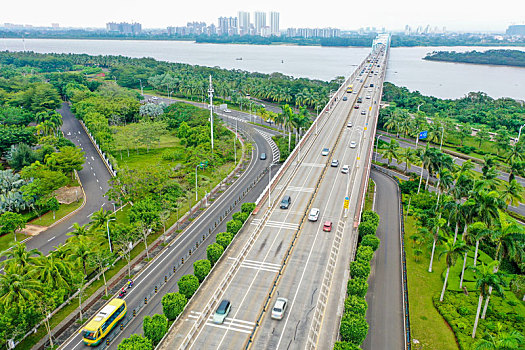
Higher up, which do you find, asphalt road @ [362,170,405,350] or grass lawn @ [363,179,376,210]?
grass lawn @ [363,179,376,210]

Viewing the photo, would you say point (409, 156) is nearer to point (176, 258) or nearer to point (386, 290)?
point (386, 290)

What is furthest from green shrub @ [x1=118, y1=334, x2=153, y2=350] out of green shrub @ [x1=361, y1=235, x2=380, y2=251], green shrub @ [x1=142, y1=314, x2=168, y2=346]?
green shrub @ [x1=361, y1=235, x2=380, y2=251]

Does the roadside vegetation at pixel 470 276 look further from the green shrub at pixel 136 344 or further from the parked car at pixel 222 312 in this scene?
the green shrub at pixel 136 344

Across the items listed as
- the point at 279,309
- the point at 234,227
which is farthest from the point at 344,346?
the point at 234,227

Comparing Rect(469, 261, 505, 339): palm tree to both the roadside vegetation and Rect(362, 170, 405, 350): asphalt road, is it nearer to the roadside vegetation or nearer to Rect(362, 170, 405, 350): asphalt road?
the roadside vegetation

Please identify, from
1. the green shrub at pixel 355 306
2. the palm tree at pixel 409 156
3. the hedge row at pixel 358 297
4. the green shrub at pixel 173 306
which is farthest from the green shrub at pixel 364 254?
the palm tree at pixel 409 156

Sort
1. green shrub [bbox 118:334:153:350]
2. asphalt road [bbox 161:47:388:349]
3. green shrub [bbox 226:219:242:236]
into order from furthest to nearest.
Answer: green shrub [bbox 226:219:242:236] < asphalt road [bbox 161:47:388:349] < green shrub [bbox 118:334:153:350]
